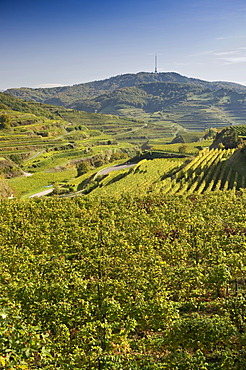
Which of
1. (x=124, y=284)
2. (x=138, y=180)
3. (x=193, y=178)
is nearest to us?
(x=124, y=284)

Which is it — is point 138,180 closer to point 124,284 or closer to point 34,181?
point 34,181

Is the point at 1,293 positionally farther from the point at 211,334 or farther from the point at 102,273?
the point at 211,334

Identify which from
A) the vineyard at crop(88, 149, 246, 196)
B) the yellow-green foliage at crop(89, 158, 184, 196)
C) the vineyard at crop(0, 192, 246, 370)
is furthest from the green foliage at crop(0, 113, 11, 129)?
the vineyard at crop(0, 192, 246, 370)

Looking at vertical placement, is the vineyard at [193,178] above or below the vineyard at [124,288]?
above

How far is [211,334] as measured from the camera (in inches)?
662

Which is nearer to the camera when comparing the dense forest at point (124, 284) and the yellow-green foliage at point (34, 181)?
the dense forest at point (124, 284)

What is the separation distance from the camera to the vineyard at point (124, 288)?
1564cm

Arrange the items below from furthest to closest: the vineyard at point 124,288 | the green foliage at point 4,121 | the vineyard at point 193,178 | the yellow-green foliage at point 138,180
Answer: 1. the green foliage at point 4,121
2. the yellow-green foliage at point 138,180
3. the vineyard at point 193,178
4. the vineyard at point 124,288

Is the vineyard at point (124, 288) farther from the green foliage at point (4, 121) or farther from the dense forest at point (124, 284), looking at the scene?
the green foliage at point (4, 121)

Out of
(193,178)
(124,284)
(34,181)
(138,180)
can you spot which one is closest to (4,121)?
(34,181)

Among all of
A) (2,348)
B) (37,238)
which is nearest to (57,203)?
(37,238)

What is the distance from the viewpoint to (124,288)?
22906 mm

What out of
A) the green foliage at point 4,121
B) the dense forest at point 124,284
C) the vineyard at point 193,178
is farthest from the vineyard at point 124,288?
the green foliage at point 4,121

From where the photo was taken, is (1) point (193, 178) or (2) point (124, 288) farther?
(1) point (193, 178)
